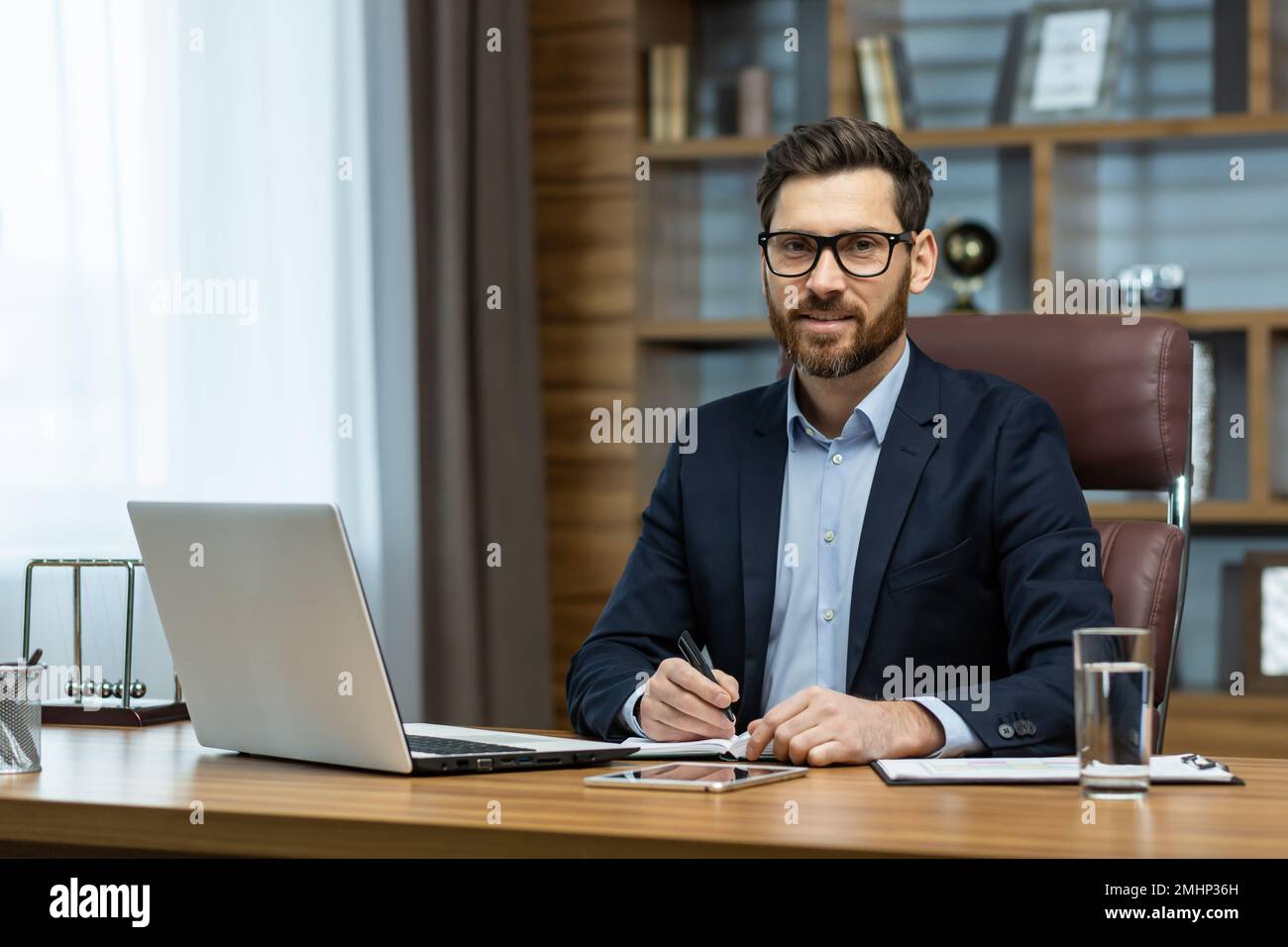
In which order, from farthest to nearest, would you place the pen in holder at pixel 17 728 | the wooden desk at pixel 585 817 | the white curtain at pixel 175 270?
the white curtain at pixel 175 270
the pen in holder at pixel 17 728
the wooden desk at pixel 585 817

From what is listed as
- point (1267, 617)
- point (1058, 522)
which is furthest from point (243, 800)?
point (1267, 617)

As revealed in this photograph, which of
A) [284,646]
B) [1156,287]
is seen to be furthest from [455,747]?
[1156,287]

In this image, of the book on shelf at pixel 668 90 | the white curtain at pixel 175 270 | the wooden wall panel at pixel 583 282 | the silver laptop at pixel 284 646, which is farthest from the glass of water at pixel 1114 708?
the book on shelf at pixel 668 90

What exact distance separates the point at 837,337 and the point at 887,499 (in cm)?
21

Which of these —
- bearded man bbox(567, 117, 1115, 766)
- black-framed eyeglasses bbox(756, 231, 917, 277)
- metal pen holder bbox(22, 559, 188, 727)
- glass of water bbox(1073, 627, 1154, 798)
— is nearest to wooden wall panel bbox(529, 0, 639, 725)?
bearded man bbox(567, 117, 1115, 766)

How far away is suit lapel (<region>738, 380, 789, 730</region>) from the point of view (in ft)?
6.12

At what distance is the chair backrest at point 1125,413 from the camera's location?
1829 millimetres

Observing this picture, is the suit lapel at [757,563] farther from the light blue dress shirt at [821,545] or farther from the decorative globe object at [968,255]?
the decorative globe object at [968,255]

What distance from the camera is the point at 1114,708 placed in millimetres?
1170

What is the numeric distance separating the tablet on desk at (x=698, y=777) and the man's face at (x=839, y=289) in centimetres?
68

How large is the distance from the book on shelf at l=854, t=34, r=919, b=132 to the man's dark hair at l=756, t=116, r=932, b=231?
4.89 ft

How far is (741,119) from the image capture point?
3.52m
